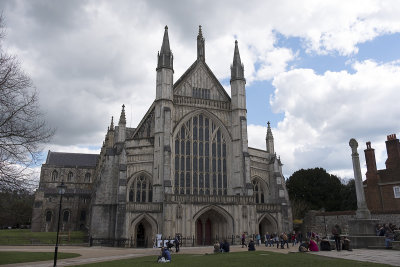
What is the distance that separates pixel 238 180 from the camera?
38.8m

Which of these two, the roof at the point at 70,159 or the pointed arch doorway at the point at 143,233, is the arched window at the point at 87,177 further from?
the pointed arch doorway at the point at 143,233

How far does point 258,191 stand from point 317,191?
19.3m

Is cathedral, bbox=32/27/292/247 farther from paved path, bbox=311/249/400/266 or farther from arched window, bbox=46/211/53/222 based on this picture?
arched window, bbox=46/211/53/222

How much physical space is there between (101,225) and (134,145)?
914 centimetres

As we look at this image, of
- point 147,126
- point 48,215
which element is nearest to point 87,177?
point 48,215

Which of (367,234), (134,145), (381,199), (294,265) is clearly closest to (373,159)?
(381,199)

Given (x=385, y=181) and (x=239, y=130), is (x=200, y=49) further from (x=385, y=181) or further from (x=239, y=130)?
(x=385, y=181)

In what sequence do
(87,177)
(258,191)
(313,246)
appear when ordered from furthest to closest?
(87,177) → (258,191) → (313,246)

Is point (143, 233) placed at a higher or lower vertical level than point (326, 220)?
lower

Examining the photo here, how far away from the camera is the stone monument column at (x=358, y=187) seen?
2081 cm

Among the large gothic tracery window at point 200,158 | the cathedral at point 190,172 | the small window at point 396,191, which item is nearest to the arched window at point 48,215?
the cathedral at point 190,172

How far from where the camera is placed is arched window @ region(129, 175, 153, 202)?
120 feet

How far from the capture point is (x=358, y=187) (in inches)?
846

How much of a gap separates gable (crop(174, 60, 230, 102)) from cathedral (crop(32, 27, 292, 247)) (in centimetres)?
13
